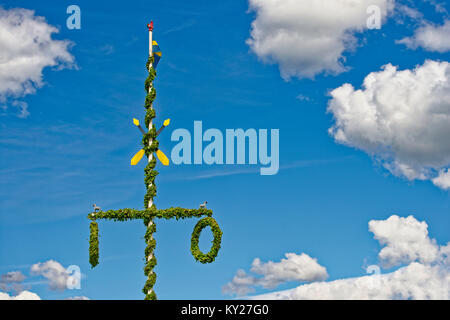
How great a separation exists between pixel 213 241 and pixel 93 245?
19.6 ft

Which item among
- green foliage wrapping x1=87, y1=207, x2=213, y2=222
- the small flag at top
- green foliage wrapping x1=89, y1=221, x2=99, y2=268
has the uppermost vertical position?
the small flag at top

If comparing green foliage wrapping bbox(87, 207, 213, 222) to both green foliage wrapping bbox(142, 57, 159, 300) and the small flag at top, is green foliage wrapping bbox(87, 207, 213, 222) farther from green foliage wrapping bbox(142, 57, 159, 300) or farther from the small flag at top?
the small flag at top

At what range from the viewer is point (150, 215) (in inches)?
1091

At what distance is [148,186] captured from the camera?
28188 millimetres

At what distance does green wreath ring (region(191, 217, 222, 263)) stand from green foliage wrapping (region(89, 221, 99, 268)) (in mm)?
4792

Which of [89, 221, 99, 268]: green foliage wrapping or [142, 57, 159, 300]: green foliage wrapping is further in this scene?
[89, 221, 99, 268]: green foliage wrapping

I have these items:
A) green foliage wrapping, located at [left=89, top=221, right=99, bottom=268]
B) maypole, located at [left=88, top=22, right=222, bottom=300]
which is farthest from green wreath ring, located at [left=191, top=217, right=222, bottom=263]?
green foliage wrapping, located at [left=89, top=221, right=99, bottom=268]

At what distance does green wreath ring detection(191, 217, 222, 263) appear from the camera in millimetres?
27484

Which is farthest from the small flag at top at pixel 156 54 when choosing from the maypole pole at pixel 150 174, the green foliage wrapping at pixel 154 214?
the green foliage wrapping at pixel 154 214
